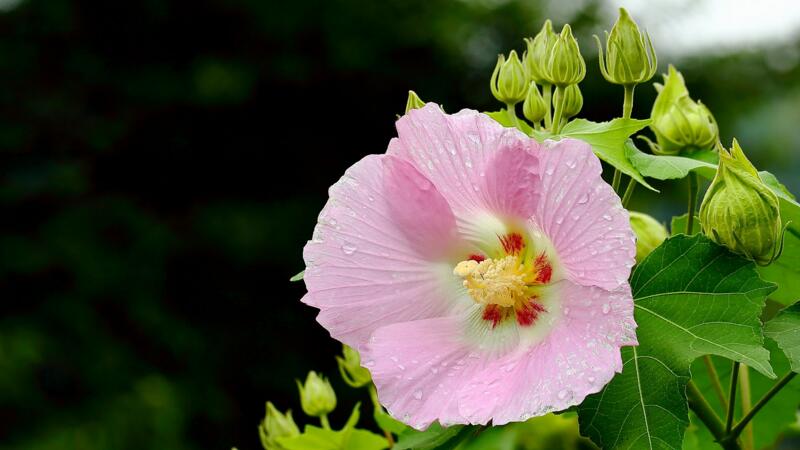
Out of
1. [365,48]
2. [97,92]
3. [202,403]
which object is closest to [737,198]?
[202,403]

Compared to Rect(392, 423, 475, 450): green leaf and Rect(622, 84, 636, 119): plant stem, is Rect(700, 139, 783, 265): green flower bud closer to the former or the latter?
Rect(622, 84, 636, 119): plant stem

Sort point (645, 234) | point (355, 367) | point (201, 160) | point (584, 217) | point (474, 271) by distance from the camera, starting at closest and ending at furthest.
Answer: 1. point (584, 217)
2. point (474, 271)
3. point (645, 234)
4. point (355, 367)
5. point (201, 160)

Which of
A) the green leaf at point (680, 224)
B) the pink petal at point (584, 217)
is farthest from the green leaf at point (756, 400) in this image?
the pink petal at point (584, 217)

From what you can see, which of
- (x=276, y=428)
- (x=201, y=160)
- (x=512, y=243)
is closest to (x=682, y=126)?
(x=512, y=243)

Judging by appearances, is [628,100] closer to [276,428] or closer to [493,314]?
[493,314]

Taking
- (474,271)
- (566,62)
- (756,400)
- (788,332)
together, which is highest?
(566,62)

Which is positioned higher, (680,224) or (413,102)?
(413,102)

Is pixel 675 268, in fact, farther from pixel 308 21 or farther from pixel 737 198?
pixel 308 21
